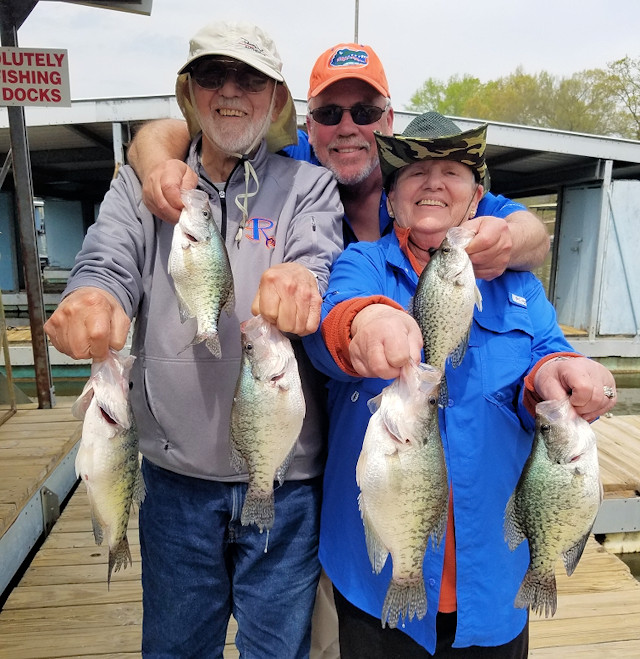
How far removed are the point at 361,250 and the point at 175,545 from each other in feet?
4.52

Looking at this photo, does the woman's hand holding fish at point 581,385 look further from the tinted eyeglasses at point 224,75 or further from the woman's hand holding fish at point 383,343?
the tinted eyeglasses at point 224,75

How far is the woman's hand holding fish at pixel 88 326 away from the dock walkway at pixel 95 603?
248 centimetres

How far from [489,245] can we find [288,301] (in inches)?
26.8

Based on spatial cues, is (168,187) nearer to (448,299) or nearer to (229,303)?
(229,303)

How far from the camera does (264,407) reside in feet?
5.31

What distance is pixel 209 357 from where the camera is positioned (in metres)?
2.01

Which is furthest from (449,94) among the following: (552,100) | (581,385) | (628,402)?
(581,385)

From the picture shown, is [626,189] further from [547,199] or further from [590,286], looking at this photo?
[547,199]

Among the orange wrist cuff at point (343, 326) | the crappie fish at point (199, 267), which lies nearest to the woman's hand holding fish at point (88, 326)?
the crappie fish at point (199, 267)

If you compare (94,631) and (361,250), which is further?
(94,631)

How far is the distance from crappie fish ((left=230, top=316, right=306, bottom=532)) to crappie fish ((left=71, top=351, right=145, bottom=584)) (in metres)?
0.33

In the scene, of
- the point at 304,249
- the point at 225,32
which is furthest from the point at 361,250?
the point at 225,32

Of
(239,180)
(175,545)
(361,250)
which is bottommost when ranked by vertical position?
(175,545)

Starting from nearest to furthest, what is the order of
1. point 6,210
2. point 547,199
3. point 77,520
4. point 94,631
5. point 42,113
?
point 94,631
point 77,520
point 42,113
point 6,210
point 547,199
